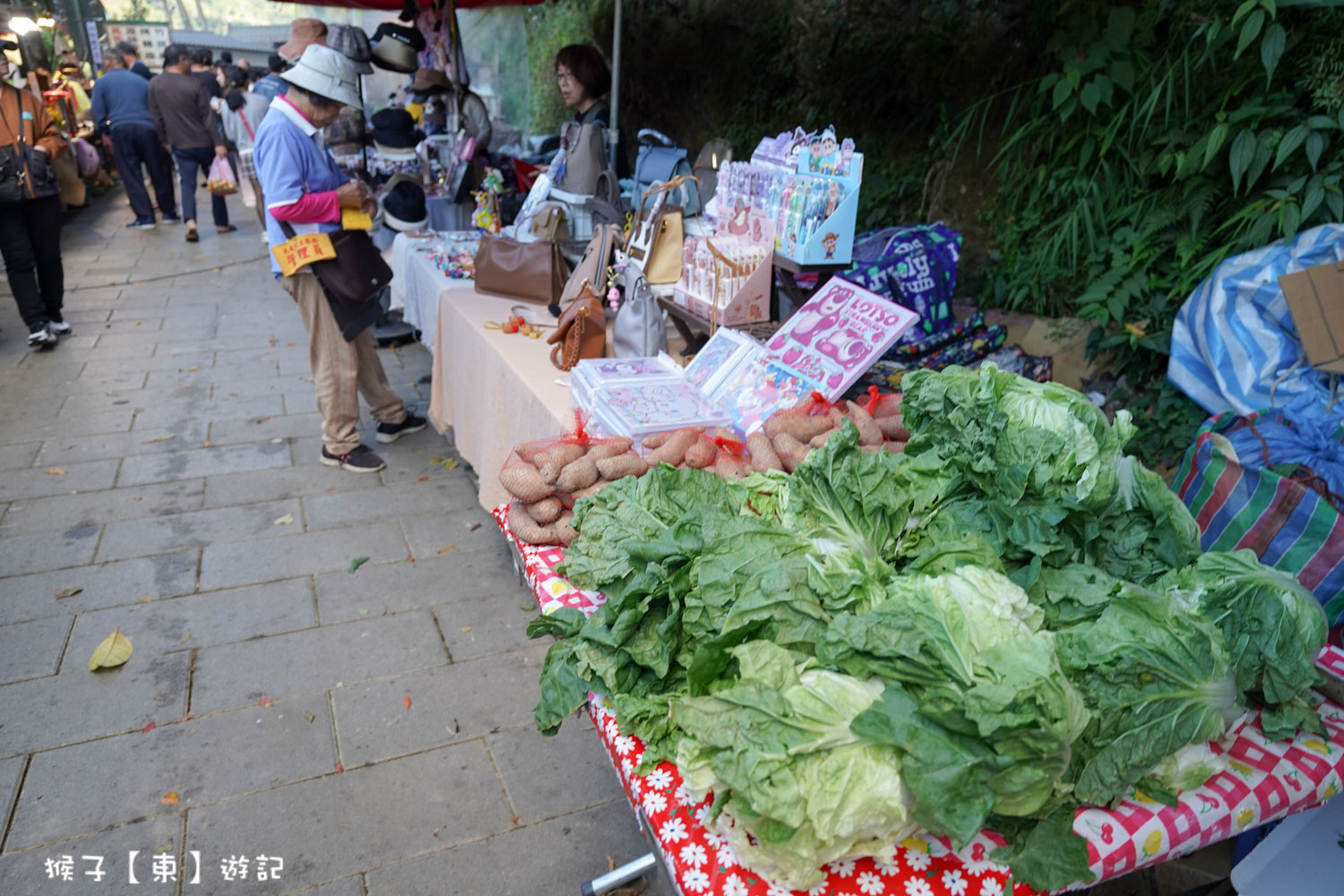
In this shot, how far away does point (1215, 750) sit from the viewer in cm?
145

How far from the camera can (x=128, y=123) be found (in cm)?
1012

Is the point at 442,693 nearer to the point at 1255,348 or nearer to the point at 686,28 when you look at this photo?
the point at 1255,348

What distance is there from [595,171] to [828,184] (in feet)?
7.68

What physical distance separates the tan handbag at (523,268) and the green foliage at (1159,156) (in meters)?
2.74

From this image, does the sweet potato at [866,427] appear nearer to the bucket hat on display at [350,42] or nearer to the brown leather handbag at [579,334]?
the brown leather handbag at [579,334]

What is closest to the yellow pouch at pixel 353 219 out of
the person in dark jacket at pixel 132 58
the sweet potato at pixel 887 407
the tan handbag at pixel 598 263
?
the tan handbag at pixel 598 263

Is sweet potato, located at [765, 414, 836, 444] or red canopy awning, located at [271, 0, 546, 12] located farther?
red canopy awning, located at [271, 0, 546, 12]

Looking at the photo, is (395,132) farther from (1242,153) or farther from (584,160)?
(1242,153)

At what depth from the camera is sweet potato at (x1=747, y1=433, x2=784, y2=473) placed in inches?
88.3

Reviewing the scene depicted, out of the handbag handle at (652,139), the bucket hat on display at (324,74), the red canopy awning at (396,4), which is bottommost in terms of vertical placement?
the handbag handle at (652,139)

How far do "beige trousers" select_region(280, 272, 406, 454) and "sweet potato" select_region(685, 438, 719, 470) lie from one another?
8.68 ft

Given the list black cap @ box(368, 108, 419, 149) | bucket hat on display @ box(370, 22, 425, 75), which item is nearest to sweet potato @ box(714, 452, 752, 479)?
black cap @ box(368, 108, 419, 149)

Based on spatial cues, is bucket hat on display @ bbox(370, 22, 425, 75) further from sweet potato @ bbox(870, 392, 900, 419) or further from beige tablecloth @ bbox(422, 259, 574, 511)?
sweet potato @ bbox(870, 392, 900, 419)

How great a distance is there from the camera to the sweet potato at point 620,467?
2328 mm
